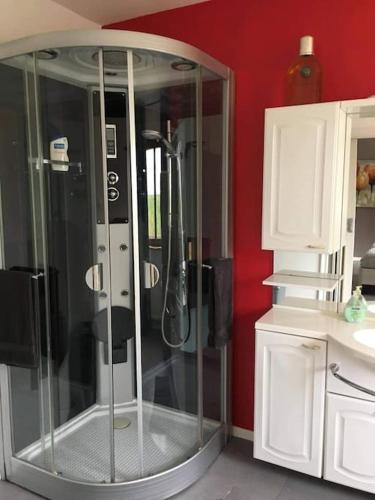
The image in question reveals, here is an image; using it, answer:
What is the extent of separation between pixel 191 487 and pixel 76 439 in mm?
691

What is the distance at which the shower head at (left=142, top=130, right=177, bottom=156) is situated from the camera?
85.7 inches

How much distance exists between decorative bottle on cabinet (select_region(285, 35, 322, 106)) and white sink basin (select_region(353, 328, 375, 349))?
113cm

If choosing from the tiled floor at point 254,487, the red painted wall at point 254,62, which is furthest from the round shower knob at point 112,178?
the tiled floor at point 254,487

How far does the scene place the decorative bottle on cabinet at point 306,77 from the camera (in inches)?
83.6

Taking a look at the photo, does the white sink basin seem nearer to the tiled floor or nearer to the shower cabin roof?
the tiled floor

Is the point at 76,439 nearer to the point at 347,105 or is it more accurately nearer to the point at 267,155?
the point at 267,155

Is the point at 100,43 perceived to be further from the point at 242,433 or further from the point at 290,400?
the point at 242,433

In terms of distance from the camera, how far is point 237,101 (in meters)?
2.43

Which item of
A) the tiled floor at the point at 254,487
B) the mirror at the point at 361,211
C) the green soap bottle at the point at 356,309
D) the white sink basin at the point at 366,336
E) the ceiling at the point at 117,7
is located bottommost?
the tiled floor at the point at 254,487

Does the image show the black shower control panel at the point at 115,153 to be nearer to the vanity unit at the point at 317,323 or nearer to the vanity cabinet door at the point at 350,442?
the vanity unit at the point at 317,323

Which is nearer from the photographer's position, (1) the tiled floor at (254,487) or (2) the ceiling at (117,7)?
(1) the tiled floor at (254,487)

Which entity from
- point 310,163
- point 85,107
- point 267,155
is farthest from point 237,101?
point 85,107

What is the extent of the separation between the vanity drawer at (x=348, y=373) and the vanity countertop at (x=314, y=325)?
0.05 meters

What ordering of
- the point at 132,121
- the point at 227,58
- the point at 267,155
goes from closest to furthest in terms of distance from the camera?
the point at 132,121, the point at 267,155, the point at 227,58
